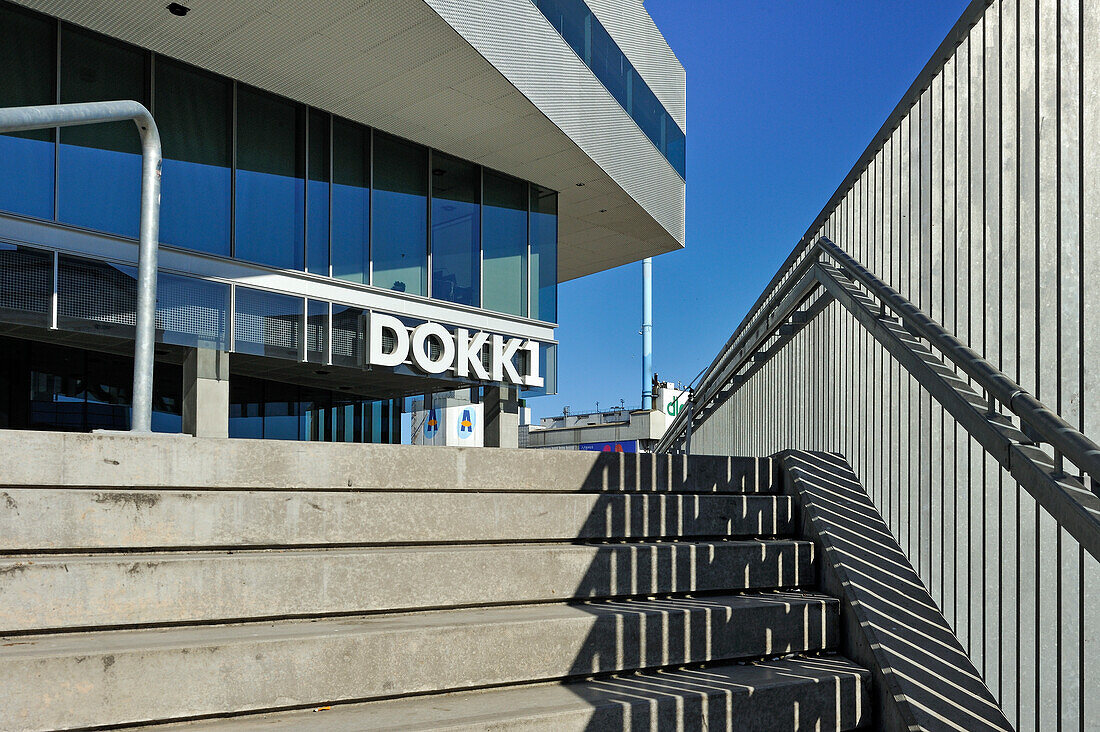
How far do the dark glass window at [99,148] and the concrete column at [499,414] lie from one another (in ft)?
20.6

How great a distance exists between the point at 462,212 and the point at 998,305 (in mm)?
11511

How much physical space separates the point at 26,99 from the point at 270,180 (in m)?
2.95

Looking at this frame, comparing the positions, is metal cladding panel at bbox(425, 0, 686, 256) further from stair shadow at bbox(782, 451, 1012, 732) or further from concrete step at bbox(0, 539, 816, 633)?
concrete step at bbox(0, 539, 816, 633)

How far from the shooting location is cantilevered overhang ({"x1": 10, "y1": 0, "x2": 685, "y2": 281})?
968 cm

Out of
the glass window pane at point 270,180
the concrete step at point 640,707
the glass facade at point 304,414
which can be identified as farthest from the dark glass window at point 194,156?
the concrete step at point 640,707

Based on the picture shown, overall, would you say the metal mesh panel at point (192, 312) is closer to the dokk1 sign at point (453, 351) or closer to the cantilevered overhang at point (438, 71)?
the dokk1 sign at point (453, 351)

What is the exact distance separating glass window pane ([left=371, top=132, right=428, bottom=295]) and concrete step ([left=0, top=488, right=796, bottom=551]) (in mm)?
9135

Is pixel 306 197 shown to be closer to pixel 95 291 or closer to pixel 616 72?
pixel 95 291

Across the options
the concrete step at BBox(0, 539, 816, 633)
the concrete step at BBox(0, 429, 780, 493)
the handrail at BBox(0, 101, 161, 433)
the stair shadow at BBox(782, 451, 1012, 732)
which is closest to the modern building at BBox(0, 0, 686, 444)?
the handrail at BBox(0, 101, 161, 433)

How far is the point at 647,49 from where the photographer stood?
17.0 m

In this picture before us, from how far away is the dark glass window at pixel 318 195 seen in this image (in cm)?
1189

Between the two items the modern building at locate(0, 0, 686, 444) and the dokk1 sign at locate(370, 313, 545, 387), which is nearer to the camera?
the modern building at locate(0, 0, 686, 444)

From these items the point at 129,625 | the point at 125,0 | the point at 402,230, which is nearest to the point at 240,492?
the point at 129,625

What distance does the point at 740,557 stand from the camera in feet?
13.1
